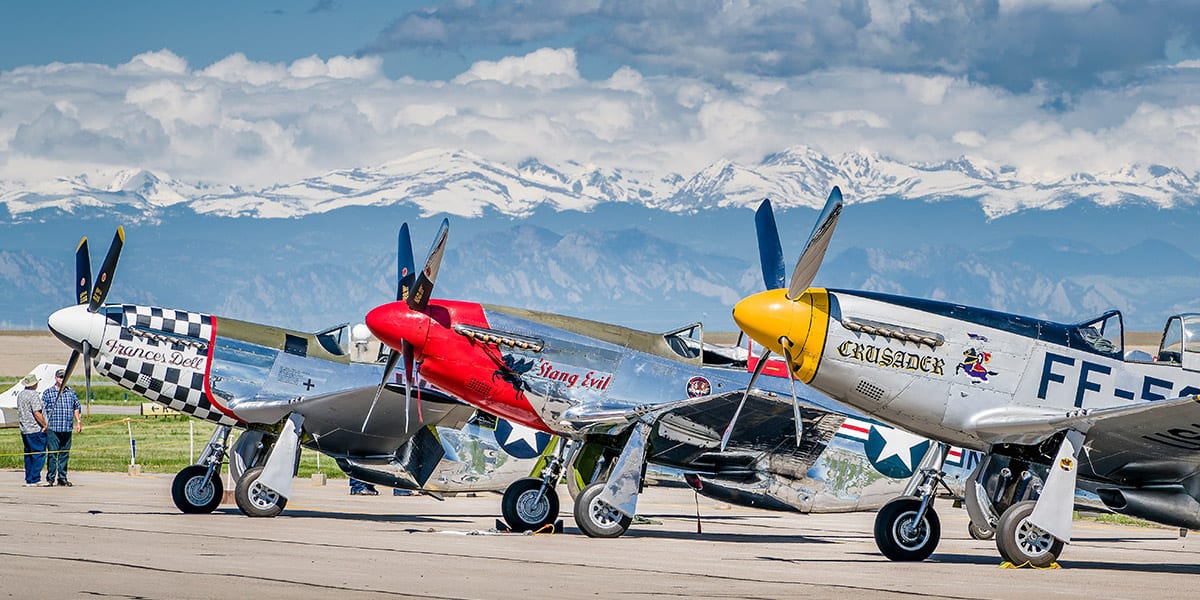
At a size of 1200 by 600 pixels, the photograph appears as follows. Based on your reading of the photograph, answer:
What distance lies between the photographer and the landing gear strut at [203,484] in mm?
21438

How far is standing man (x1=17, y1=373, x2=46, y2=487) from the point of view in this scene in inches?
1134

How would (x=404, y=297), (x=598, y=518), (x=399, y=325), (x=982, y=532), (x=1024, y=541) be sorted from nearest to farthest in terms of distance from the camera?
(x=1024, y=541), (x=982, y=532), (x=598, y=518), (x=399, y=325), (x=404, y=297)

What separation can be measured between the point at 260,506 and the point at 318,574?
827cm

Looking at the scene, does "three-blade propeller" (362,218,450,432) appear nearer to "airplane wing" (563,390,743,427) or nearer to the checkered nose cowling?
"airplane wing" (563,390,743,427)

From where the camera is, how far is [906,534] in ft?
50.1

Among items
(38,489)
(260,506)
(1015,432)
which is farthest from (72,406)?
(1015,432)

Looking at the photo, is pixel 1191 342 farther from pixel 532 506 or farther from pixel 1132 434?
pixel 532 506

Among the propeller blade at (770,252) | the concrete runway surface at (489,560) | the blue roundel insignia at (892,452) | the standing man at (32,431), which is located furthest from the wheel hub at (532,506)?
the standing man at (32,431)

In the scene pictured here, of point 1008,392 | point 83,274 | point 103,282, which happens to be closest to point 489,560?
point 1008,392

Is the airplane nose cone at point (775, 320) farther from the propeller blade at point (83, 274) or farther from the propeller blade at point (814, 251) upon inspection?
the propeller blade at point (83, 274)

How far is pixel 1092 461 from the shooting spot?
594 inches

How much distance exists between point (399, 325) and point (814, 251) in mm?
5708

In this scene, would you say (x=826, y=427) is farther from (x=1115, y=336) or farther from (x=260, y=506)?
(x=260, y=506)

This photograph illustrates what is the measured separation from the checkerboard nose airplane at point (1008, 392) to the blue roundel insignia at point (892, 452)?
4.72 meters
